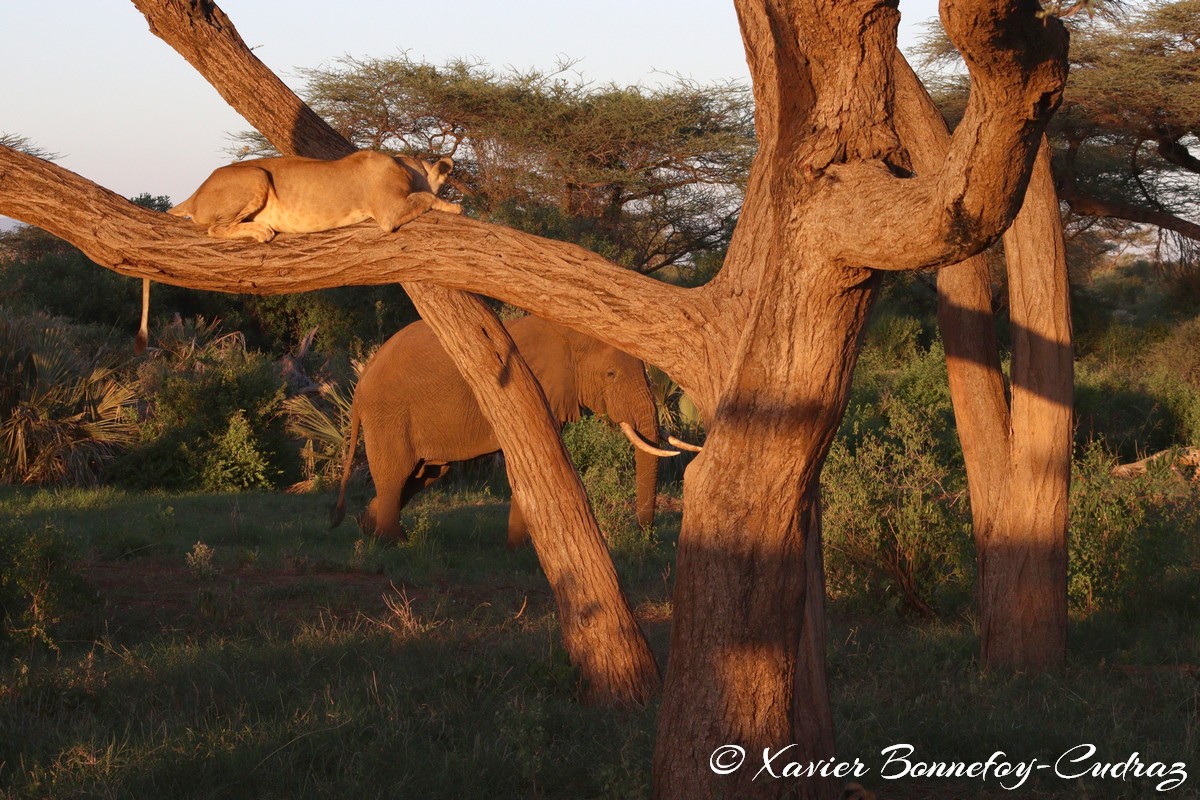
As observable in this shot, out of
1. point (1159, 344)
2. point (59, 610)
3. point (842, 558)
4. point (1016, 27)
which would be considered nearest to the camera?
point (1016, 27)

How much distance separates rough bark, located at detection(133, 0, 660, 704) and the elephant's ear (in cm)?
452

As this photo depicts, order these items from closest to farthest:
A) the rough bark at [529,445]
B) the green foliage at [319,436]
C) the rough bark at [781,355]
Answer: the rough bark at [781,355], the rough bark at [529,445], the green foliage at [319,436]

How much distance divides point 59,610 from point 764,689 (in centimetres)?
408

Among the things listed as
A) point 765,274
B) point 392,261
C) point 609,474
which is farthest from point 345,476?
point 765,274

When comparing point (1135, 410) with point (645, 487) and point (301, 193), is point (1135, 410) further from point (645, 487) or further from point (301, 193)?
point (301, 193)

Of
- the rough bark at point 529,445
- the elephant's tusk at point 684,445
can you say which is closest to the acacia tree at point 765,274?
the elephant's tusk at point 684,445

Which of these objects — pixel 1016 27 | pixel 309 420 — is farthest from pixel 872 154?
pixel 309 420

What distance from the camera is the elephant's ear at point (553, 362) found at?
996 centimetres

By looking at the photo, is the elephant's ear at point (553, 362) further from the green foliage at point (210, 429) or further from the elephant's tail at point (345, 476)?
the green foliage at point (210, 429)

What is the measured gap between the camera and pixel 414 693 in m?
5.12

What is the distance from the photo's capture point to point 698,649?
3.70m

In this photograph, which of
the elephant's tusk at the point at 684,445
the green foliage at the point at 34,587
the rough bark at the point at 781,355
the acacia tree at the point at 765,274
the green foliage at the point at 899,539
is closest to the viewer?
the acacia tree at the point at 765,274

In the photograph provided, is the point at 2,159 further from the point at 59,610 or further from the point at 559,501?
the point at 59,610

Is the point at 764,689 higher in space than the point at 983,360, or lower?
lower
